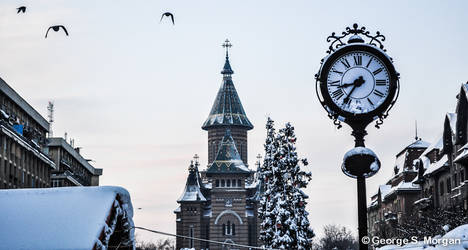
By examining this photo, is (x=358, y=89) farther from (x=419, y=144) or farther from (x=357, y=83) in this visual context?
(x=419, y=144)

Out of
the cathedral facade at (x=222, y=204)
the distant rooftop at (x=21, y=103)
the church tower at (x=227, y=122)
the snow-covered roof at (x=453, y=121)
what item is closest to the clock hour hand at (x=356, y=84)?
the snow-covered roof at (x=453, y=121)

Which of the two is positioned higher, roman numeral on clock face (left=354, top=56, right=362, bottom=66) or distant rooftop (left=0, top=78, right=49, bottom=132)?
distant rooftop (left=0, top=78, right=49, bottom=132)

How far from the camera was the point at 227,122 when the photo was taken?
170 meters

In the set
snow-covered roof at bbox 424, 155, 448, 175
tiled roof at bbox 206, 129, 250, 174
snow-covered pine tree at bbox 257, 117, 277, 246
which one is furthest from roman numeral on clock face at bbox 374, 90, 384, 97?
tiled roof at bbox 206, 129, 250, 174

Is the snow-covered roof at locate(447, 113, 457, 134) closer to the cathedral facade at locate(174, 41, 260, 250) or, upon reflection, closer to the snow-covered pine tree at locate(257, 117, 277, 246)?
the snow-covered pine tree at locate(257, 117, 277, 246)

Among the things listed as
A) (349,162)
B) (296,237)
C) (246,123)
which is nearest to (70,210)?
(349,162)

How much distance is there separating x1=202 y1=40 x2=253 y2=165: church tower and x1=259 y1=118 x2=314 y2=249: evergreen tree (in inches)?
3980

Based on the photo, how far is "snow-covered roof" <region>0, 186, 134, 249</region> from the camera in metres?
10.4

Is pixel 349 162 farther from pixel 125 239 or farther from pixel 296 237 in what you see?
pixel 296 237

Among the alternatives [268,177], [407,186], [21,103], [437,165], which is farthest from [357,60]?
[407,186]

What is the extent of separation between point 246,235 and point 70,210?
14020 cm

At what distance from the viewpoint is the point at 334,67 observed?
35.9 feet

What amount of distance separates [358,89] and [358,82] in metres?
0.08

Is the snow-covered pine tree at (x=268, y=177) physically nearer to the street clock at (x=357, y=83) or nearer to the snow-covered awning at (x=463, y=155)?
the snow-covered awning at (x=463, y=155)
